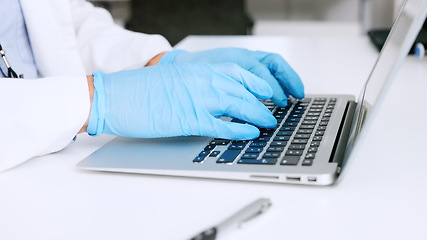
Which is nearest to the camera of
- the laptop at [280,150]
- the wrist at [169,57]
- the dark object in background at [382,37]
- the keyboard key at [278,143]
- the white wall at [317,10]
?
the laptop at [280,150]

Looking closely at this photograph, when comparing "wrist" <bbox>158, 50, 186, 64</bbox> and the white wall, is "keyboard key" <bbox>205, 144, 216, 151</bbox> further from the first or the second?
the white wall

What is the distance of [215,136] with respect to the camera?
779 millimetres

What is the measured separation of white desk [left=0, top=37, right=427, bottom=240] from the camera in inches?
22.1

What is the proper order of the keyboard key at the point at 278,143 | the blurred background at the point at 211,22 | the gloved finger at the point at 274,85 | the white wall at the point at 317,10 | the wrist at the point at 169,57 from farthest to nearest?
the white wall at the point at 317,10
the blurred background at the point at 211,22
the wrist at the point at 169,57
the gloved finger at the point at 274,85
the keyboard key at the point at 278,143

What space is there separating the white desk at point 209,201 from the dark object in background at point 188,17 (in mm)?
2189

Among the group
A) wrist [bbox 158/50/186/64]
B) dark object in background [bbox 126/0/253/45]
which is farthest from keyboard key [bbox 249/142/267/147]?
dark object in background [bbox 126/0/253/45]

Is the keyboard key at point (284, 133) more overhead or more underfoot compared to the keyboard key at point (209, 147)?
more overhead

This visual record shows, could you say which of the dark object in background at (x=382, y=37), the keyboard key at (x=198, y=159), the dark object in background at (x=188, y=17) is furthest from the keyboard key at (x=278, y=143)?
the dark object in background at (x=188, y=17)

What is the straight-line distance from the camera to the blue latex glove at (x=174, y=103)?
784 mm

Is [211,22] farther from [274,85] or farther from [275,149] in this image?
[275,149]

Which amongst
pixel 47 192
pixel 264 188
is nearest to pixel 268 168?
pixel 264 188

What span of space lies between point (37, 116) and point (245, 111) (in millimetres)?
308

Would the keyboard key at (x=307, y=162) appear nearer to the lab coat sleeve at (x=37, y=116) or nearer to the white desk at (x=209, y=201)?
the white desk at (x=209, y=201)

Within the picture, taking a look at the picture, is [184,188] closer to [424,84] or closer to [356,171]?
[356,171]
